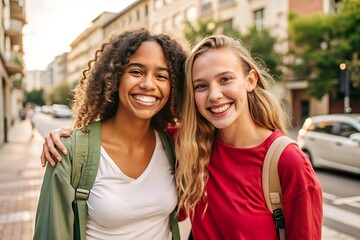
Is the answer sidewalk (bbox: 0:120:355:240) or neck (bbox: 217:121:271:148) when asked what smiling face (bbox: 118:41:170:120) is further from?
sidewalk (bbox: 0:120:355:240)

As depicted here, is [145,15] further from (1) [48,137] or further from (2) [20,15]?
(1) [48,137]

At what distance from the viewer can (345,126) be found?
8102mm

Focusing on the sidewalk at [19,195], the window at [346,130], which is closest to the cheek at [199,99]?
the sidewalk at [19,195]

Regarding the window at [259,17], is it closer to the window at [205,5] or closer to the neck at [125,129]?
the window at [205,5]

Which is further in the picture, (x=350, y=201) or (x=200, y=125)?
(x=350, y=201)

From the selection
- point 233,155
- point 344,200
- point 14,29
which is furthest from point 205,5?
point 233,155

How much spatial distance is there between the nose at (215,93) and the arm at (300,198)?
491mm

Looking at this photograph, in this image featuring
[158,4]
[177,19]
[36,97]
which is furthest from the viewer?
[36,97]

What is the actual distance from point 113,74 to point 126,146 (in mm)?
432

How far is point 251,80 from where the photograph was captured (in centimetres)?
211

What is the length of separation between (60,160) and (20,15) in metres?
26.6

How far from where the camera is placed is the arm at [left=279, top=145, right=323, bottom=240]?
62.2 inches

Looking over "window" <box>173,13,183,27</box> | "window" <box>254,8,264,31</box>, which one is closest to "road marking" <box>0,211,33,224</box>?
"window" <box>254,8,264,31</box>

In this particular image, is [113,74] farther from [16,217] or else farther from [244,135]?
[16,217]
